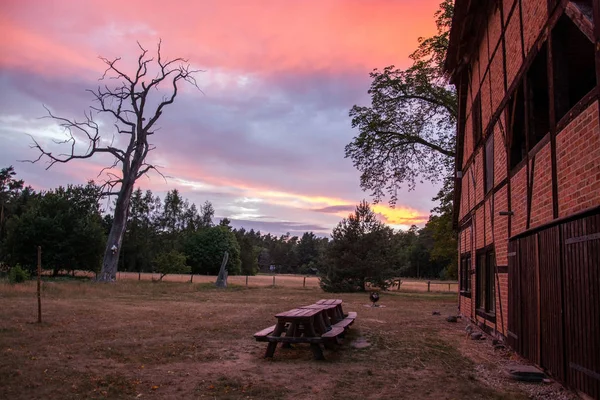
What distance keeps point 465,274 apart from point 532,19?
863cm

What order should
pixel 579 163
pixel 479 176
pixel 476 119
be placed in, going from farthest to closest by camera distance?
pixel 476 119 → pixel 479 176 → pixel 579 163

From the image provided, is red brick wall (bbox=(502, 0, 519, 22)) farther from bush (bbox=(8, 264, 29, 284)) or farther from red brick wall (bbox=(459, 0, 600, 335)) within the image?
bush (bbox=(8, 264, 29, 284))

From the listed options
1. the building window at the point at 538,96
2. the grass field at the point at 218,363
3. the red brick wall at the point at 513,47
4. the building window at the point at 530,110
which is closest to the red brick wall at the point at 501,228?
the building window at the point at 530,110

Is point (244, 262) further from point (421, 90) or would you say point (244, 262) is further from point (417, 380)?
point (417, 380)

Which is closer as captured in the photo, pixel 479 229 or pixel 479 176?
pixel 479 229

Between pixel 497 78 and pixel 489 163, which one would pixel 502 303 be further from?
pixel 497 78

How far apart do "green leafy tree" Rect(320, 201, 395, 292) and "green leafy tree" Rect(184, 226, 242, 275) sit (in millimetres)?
38261

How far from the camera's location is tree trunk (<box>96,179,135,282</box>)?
29938mm

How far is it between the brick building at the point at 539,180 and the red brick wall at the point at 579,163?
0.01m

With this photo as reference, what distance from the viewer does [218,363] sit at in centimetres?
685

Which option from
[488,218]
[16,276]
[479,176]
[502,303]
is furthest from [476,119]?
[16,276]

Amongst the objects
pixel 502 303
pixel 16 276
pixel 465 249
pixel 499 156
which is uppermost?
pixel 499 156

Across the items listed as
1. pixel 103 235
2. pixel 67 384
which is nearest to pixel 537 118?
pixel 67 384

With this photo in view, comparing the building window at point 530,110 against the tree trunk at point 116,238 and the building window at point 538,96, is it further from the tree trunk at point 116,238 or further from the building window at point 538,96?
the tree trunk at point 116,238
